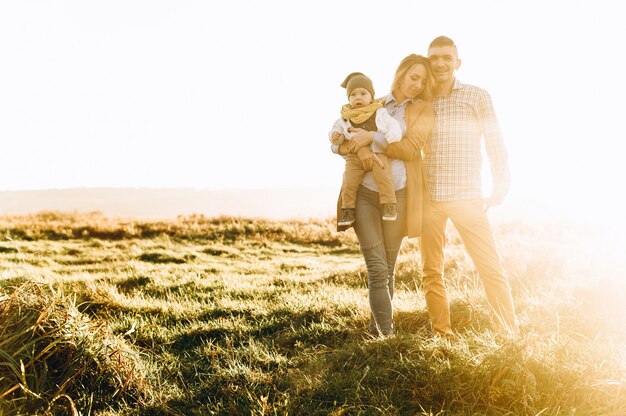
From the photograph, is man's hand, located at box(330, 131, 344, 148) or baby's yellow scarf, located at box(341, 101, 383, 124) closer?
baby's yellow scarf, located at box(341, 101, 383, 124)

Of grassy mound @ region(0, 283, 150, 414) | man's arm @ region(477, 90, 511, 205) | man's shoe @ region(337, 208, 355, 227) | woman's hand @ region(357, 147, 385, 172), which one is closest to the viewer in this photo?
grassy mound @ region(0, 283, 150, 414)

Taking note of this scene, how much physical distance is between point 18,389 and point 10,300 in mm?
565

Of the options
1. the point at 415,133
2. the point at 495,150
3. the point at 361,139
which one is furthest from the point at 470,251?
the point at 361,139

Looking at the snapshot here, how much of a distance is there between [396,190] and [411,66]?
1043mm

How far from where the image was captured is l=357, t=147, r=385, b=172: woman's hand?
12.5 ft

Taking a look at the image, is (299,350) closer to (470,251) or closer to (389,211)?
(389,211)

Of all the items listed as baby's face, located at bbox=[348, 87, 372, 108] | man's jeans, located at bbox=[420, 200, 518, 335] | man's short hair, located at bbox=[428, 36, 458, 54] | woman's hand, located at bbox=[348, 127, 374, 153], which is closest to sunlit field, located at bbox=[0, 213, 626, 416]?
man's jeans, located at bbox=[420, 200, 518, 335]

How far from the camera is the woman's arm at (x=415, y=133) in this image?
12.6 ft

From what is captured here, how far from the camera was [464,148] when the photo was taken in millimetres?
4164

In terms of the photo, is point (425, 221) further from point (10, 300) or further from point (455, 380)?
point (10, 300)

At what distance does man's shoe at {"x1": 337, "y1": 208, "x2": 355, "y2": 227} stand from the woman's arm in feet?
1.85

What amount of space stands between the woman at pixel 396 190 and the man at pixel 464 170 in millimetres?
222

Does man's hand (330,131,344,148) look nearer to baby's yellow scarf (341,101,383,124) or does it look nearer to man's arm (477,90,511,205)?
baby's yellow scarf (341,101,383,124)

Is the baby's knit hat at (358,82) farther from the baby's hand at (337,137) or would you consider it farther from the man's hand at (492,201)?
the man's hand at (492,201)
